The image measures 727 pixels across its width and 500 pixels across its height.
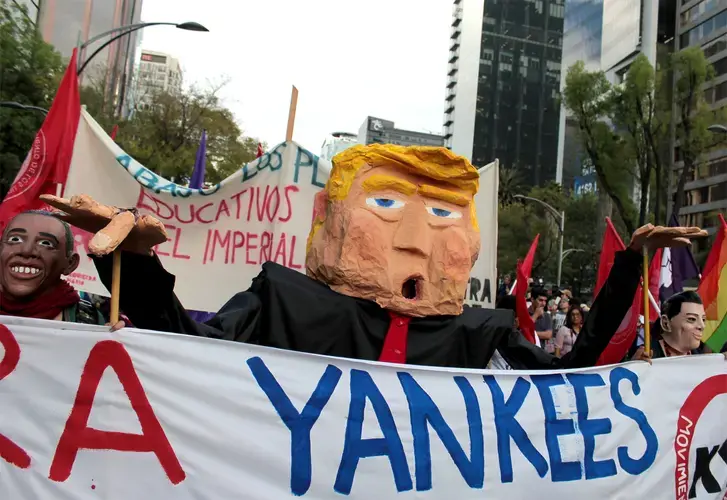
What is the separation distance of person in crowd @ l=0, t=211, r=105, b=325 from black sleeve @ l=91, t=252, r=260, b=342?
11.8 inches

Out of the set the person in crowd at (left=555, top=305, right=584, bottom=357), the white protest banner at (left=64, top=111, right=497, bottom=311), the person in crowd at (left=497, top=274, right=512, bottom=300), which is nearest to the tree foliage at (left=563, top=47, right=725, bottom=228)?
the person in crowd at (left=497, top=274, right=512, bottom=300)

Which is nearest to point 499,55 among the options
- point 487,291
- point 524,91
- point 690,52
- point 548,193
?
point 524,91

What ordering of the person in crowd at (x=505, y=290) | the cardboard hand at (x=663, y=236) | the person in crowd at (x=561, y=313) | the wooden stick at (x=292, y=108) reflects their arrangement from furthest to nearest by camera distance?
the person in crowd at (x=505, y=290) < the person in crowd at (x=561, y=313) < the wooden stick at (x=292, y=108) < the cardboard hand at (x=663, y=236)

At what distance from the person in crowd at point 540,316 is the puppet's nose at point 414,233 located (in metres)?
4.27

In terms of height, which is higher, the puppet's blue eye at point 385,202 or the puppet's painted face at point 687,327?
the puppet's blue eye at point 385,202

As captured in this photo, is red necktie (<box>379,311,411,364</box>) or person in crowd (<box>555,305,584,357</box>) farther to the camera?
person in crowd (<box>555,305,584,357</box>)

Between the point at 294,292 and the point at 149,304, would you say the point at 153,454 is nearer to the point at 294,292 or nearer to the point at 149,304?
the point at 149,304

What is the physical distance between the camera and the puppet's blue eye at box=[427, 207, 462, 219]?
3.10m

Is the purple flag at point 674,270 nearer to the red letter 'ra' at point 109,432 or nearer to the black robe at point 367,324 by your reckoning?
the black robe at point 367,324

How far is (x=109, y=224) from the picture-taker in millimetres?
1986

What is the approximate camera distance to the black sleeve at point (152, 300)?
7.40ft

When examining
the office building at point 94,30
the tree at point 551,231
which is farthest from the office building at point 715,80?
the office building at point 94,30

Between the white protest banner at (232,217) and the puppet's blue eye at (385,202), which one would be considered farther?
the white protest banner at (232,217)

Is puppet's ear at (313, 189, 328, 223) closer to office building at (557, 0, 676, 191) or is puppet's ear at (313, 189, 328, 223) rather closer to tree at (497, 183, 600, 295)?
office building at (557, 0, 676, 191)
